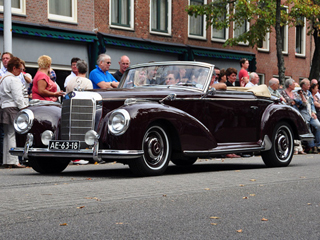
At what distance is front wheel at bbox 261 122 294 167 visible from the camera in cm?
1184

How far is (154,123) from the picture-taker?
9.61 m

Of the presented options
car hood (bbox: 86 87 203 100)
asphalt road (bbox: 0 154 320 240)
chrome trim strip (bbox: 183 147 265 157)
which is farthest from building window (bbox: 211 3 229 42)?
asphalt road (bbox: 0 154 320 240)

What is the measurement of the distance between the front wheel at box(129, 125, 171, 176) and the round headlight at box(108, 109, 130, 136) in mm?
380

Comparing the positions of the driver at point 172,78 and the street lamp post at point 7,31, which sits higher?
the street lamp post at point 7,31

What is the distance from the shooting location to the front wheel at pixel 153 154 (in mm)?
9422

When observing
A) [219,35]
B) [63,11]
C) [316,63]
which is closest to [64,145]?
[63,11]

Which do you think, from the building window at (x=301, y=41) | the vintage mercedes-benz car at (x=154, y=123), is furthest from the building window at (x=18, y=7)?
the building window at (x=301, y=41)

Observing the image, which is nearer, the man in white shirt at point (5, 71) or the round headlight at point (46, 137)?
the round headlight at point (46, 137)

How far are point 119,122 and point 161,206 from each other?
2.73 meters

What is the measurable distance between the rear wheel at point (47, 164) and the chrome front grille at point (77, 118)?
513 mm

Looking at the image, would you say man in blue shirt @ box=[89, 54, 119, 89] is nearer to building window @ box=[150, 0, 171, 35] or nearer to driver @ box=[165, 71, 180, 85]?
driver @ box=[165, 71, 180, 85]

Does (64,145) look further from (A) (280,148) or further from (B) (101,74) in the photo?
(A) (280,148)

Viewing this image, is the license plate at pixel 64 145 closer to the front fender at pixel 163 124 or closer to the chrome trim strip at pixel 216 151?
the front fender at pixel 163 124

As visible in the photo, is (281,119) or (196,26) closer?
(281,119)
